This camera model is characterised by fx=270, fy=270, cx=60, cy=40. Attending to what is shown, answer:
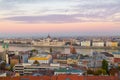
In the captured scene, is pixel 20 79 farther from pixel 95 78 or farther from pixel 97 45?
pixel 97 45

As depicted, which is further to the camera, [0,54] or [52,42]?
[52,42]

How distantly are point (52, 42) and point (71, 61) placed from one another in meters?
23.4

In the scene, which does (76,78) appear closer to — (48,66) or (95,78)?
(95,78)

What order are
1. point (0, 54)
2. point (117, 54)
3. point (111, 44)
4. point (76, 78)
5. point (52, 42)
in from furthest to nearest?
point (52, 42)
point (111, 44)
point (117, 54)
point (0, 54)
point (76, 78)

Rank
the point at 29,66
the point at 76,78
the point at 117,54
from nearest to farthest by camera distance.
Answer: the point at 76,78 < the point at 29,66 < the point at 117,54

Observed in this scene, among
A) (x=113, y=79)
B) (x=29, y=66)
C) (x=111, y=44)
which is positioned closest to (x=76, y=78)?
(x=113, y=79)

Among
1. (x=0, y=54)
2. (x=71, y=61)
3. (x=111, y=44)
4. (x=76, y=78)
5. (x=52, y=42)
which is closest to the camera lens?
(x=76, y=78)

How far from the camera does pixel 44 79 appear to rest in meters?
6.15

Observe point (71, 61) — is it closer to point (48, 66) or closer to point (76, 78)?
point (48, 66)

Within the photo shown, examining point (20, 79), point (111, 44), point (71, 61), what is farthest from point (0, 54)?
point (111, 44)

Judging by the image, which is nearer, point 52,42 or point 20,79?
point 20,79

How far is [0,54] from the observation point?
17.8m

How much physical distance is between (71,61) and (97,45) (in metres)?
21.9

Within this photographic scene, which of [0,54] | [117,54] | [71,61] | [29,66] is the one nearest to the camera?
[29,66]
